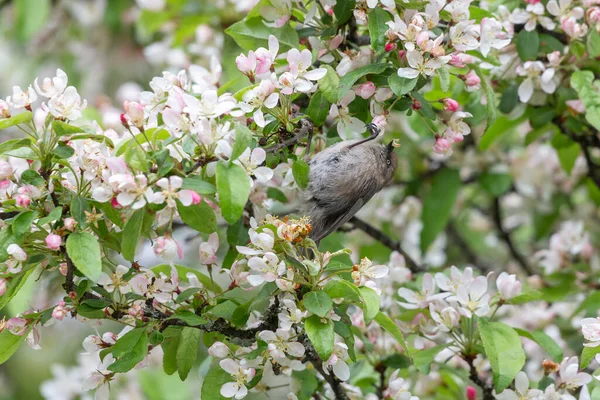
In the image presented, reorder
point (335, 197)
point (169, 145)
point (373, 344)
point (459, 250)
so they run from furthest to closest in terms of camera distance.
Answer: point (459, 250) < point (373, 344) < point (335, 197) < point (169, 145)

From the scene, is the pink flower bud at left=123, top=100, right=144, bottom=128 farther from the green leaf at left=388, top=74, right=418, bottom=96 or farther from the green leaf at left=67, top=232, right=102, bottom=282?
the green leaf at left=388, top=74, right=418, bottom=96

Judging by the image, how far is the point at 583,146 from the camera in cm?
295

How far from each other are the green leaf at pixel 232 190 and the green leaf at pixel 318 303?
247mm

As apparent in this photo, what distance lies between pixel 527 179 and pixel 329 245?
72.8 inches

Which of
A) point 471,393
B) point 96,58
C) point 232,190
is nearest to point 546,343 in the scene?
point 471,393

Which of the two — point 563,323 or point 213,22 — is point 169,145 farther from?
point 213,22

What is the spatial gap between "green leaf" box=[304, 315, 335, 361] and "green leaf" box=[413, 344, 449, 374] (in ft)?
1.69

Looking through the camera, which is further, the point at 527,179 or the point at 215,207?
the point at 527,179

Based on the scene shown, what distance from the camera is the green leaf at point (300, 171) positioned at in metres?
1.99

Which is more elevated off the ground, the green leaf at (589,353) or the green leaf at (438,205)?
the green leaf at (589,353)

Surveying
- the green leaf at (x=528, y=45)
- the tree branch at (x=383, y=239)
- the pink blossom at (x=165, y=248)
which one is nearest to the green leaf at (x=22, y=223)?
the pink blossom at (x=165, y=248)

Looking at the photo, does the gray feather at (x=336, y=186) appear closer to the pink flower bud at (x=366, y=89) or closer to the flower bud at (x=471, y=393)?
the pink flower bud at (x=366, y=89)

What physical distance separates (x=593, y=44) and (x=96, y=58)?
3.65m

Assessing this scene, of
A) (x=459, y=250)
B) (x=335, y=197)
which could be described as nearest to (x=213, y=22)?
(x=459, y=250)
